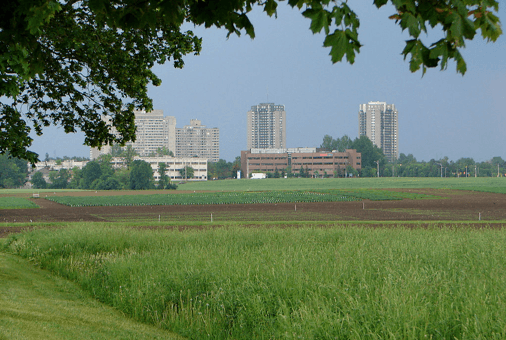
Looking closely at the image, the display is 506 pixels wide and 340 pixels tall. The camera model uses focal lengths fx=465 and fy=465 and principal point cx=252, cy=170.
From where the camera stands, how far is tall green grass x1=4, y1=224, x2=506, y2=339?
6.31 meters

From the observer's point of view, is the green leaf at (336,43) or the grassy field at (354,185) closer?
the green leaf at (336,43)

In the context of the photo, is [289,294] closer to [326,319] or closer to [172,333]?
[326,319]

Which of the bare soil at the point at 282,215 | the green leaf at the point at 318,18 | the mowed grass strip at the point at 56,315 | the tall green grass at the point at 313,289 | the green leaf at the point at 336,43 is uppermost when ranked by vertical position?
the green leaf at the point at 318,18

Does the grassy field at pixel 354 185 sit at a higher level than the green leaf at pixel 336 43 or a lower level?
lower

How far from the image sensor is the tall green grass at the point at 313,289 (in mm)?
6312

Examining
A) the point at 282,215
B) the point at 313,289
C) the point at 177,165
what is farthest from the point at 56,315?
the point at 177,165

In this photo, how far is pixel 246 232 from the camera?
1636 centimetres

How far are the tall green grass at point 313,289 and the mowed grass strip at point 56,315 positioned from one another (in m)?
0.43

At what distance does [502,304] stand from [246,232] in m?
10.7

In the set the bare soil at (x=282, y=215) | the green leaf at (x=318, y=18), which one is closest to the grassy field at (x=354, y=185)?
the bare soil at (x=282, y=215)

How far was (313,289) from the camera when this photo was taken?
26.1ft

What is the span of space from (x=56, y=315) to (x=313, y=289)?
474 centimetres

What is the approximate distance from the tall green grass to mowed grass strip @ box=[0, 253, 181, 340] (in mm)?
429

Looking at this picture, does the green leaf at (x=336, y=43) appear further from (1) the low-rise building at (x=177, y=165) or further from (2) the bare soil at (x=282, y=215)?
(1) the low-rise building at (x=177, y=165)
